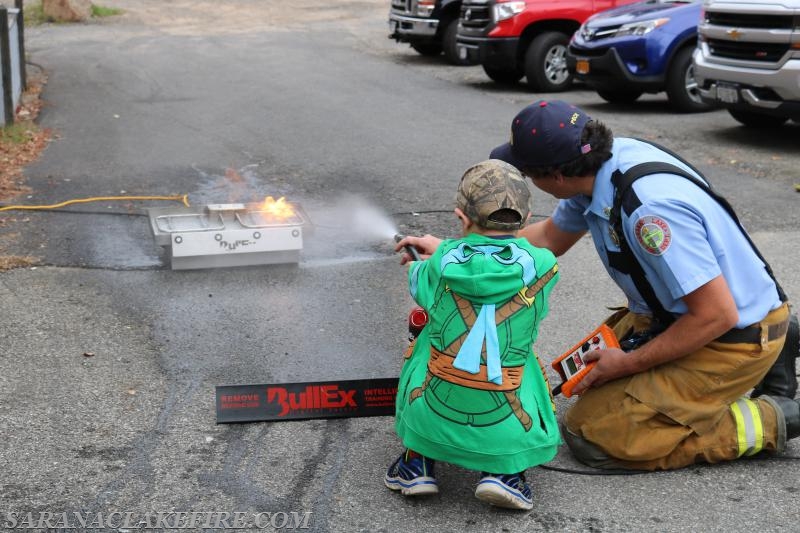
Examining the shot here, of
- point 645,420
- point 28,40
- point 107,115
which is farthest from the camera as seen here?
point 28,40

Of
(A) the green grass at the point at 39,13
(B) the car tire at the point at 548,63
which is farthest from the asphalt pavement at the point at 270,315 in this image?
(A) the green grass at the point at 39,13

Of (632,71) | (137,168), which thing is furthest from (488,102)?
(137,168)

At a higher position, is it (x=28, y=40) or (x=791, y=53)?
(x=791, y=53)

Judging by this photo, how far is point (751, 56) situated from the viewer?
33.0 feet

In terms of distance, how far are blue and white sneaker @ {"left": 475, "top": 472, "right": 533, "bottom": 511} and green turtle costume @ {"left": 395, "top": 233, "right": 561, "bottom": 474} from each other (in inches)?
1.5

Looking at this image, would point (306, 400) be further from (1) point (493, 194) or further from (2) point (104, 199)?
(2) point (104, 199)

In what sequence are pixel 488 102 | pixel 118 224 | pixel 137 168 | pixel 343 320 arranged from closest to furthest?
pixel 343 320 → pixel 118 224 → pixel 137 168 → pixel 488 102

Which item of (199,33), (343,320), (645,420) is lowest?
(199,33)

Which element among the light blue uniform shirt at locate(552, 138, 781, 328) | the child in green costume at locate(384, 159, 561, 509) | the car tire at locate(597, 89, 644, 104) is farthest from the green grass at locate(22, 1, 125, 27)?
the child in green costume at locate(384, 159, 561, 509)

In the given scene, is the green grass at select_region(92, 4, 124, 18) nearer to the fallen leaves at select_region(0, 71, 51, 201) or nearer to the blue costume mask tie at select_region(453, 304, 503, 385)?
the fallen leaves at select_region(0, 71, 51, 201)

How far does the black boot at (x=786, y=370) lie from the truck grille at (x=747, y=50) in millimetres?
6327

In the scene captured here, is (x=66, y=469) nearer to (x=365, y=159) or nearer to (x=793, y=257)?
(x=793, y=257)

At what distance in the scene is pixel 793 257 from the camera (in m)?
6.85

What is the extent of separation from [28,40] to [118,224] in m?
14.3
